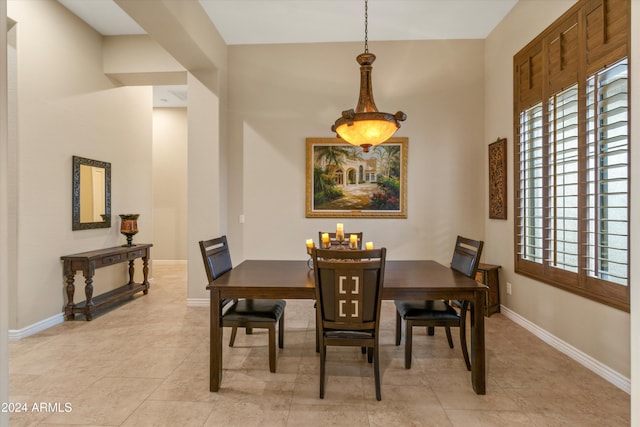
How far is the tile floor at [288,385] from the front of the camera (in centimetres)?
195

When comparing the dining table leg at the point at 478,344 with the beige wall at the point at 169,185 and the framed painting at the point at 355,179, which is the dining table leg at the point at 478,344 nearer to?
the framed painting at the point at 355,179

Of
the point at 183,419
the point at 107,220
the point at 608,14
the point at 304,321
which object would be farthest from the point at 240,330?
the point at 608,14

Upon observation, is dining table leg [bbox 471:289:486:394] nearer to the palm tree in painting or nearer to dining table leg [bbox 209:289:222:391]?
dining table leg [bbox 209:289:222:391]

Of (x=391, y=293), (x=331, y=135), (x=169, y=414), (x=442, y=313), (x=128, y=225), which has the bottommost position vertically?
(x=169, y=414)

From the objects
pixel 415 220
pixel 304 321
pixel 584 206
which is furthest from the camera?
pixel 415 220

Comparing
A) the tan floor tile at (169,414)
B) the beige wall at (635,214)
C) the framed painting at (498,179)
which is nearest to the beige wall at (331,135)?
the framed painting at (498,179)

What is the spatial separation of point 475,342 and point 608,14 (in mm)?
2555

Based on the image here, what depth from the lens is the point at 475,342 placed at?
7.13ft

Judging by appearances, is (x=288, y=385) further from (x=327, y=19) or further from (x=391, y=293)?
(x=327, y=19)

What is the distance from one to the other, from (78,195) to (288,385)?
11.1ft

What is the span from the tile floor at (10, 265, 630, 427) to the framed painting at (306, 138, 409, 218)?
63.4 inches

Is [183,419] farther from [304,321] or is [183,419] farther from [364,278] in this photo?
[304,321]

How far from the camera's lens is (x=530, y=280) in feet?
10.8

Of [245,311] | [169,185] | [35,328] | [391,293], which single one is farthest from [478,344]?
[169,185]
